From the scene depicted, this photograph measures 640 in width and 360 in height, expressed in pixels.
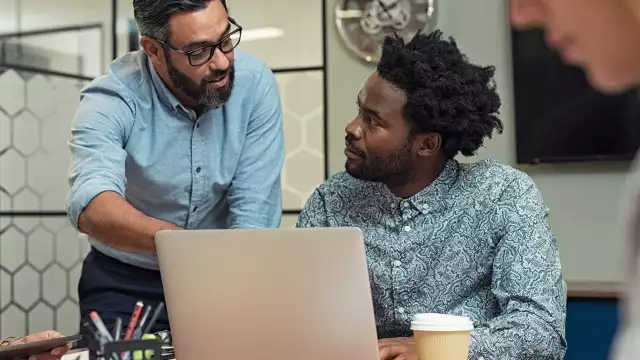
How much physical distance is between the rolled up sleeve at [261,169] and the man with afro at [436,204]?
0.54 ft

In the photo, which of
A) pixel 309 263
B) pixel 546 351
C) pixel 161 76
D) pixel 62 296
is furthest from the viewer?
pixel 62 296

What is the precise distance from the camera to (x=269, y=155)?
198 centimetres

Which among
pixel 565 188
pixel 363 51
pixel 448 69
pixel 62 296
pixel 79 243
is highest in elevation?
pixel 363 51

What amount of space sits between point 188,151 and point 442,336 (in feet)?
3.05

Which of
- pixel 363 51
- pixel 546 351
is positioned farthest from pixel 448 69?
pixel 363 51

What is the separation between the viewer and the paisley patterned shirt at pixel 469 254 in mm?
1473

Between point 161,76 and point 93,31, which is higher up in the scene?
point 93,31

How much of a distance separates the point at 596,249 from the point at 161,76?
5.56ft

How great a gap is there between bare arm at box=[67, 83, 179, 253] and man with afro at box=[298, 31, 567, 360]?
39 cm

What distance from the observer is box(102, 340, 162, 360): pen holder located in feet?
2.80

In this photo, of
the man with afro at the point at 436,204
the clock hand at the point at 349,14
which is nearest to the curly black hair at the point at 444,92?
the man with afro at the point at 436,204

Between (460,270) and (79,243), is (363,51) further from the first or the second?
(460,270)

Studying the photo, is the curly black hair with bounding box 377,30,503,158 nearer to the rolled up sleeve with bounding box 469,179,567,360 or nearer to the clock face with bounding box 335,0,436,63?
the rolled up sleeve with bounding box 469,179,567,360

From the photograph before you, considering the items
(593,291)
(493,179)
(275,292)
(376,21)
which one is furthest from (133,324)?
(376,21)
